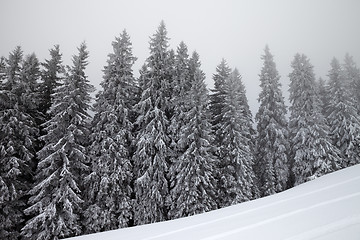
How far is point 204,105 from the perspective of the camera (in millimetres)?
17375

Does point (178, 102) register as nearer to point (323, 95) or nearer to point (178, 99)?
point (178, 99)

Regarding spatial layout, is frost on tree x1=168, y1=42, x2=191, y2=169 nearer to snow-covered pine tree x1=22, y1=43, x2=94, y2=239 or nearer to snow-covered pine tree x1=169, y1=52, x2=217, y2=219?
snow-covered pine tree x1=169, y1=52, x2=217, y2=219

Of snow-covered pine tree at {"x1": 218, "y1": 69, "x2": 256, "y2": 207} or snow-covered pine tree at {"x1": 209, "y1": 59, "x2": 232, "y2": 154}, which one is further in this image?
snow-covered pine tree at {"x1": 209, "y1": 59, "x2": 232, "y2": 154}

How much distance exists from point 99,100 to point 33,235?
970cm

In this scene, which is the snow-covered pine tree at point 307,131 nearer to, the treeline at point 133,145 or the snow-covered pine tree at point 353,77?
the treeline at point 133,145

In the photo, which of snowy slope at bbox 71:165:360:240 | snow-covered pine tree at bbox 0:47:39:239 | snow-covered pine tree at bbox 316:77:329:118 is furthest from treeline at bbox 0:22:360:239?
snowy slope at bbox 71:165:360:240

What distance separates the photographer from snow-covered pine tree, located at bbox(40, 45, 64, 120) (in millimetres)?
17578

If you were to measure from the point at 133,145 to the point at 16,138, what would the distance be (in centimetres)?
776

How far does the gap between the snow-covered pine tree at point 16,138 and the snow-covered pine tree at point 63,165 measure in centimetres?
89

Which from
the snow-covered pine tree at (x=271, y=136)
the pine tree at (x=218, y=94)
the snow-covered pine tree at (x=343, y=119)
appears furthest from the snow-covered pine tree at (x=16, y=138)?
the snow-covered pine tree at (x=343, y=119)

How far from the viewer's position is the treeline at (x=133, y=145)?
44.7 ft

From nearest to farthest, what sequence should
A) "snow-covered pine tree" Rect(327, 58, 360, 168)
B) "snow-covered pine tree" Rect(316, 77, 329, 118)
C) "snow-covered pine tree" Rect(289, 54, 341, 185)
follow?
"snow-covered pine tree" Rect(289, 54, 341, 185), "snow-covered pine tree" Rect(327, 58, 360, 168), "snow-covered pine tree" Rect(316, 77, 329, 118)

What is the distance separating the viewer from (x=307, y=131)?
761 inches

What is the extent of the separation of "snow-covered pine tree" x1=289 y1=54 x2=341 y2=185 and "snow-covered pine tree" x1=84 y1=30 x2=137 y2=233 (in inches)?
596
